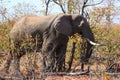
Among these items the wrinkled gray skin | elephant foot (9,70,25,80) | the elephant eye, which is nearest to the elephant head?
Result: the wrinkled gray skin

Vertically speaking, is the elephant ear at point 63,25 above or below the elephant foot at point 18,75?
above

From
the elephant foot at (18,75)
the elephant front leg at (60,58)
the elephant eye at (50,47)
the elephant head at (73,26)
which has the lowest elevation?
the elephant front leg at (60,58)

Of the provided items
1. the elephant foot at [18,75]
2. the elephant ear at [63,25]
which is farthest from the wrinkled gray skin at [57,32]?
the elephant foot at [18,75]

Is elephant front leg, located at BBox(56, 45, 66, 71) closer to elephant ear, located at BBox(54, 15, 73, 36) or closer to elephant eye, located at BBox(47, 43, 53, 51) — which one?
elephant eye, located at BBox(47, 43, 53, 51)

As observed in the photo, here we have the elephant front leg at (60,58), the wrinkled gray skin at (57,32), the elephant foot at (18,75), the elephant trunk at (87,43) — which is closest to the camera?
the elephant foot at (18,75)

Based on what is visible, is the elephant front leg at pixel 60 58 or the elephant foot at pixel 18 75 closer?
the elephant foot at pixel 18 75

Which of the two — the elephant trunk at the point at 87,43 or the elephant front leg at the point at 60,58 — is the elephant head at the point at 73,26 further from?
the elephant front leg at the point at 60,58

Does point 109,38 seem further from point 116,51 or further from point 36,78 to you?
point 36,78

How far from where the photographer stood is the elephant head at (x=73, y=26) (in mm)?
11332

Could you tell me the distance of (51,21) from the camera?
11.8m

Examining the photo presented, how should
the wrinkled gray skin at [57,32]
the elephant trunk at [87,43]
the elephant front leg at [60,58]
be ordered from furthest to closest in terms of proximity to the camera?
the wrinkled gray skin at [57,32], the elephant trunk at [87,43], the elephant front leg at [60,58]

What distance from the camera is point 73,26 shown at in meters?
11.6

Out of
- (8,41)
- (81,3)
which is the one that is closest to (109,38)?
(8,41)

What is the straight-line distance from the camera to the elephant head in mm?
11332
